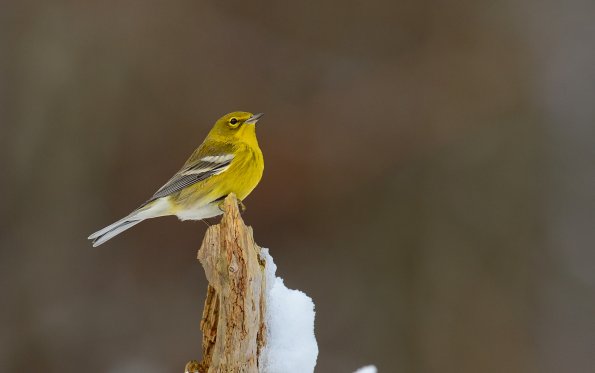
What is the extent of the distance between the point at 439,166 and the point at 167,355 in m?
2.96

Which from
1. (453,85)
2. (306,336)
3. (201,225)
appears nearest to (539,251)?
(453,85)

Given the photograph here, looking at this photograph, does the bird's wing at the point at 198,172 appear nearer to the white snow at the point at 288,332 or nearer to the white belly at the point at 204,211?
the white belly at the point at 204,211

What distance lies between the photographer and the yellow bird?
4.02 metres

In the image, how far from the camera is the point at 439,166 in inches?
299

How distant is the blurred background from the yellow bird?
2657 mm

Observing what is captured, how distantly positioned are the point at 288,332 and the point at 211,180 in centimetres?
168

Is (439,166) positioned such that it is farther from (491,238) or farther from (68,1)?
(68,1)

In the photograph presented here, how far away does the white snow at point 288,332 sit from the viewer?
241 cm

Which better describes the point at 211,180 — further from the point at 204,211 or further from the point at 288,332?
the point at 288,332

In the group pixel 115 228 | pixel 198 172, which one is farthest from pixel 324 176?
pixel 115 228

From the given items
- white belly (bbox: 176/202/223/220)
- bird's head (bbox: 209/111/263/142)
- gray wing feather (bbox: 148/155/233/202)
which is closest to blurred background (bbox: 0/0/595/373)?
bird's head (bbox: 209/111/263/142)

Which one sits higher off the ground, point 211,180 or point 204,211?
point 211,180

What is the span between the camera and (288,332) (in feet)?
8.25

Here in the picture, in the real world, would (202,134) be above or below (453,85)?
below
